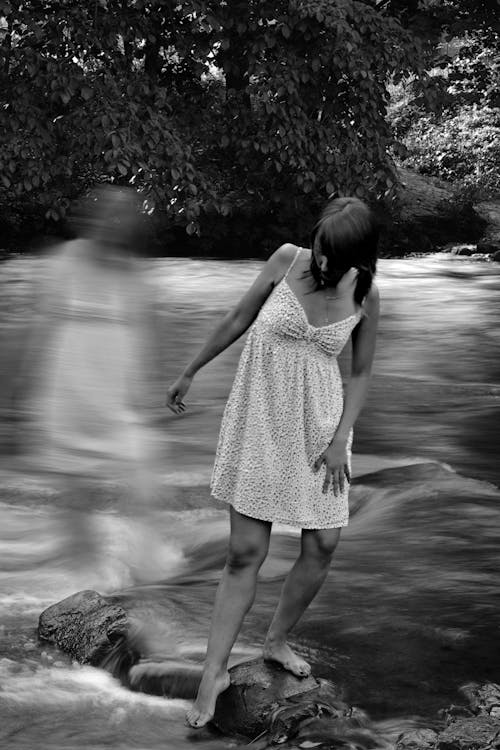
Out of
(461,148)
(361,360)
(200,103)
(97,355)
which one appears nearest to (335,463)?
(361,360)

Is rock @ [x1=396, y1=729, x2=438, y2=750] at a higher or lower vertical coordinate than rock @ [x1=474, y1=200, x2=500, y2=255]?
lower

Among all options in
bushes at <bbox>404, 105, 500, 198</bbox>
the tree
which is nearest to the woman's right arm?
the tree

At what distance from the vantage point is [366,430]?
9617 millimetres

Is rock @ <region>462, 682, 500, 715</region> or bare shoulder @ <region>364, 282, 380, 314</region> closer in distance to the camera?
bare shoulder @ <region>364, 282, 380, 314</region>

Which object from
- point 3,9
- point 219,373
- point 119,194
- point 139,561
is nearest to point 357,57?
point 3,9

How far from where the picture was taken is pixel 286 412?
3816 mm

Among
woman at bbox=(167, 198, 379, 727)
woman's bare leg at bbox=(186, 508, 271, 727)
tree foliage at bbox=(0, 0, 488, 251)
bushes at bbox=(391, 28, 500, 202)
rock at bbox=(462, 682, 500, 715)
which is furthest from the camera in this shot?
bushes at bbox=(391, 28, 500, 202)

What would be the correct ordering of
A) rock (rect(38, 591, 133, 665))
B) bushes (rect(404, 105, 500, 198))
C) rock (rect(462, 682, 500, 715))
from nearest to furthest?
1. rock (rect(462, 682, 500, 715))
2. rock (rect(38, 591, 133, 665))
3. bushes (rect(404, 105, 500, 198))

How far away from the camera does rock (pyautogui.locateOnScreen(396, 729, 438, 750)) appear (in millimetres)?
3846

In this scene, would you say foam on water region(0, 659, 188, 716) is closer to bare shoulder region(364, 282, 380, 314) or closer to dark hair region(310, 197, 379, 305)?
bare shoulder region(364, 282, 380, 314)

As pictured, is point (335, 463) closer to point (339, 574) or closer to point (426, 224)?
point (339, 574)

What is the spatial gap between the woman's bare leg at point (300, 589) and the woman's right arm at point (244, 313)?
2.25 ft

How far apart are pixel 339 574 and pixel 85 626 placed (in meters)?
1.40

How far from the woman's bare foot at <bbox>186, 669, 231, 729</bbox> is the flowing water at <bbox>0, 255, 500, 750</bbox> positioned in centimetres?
8
